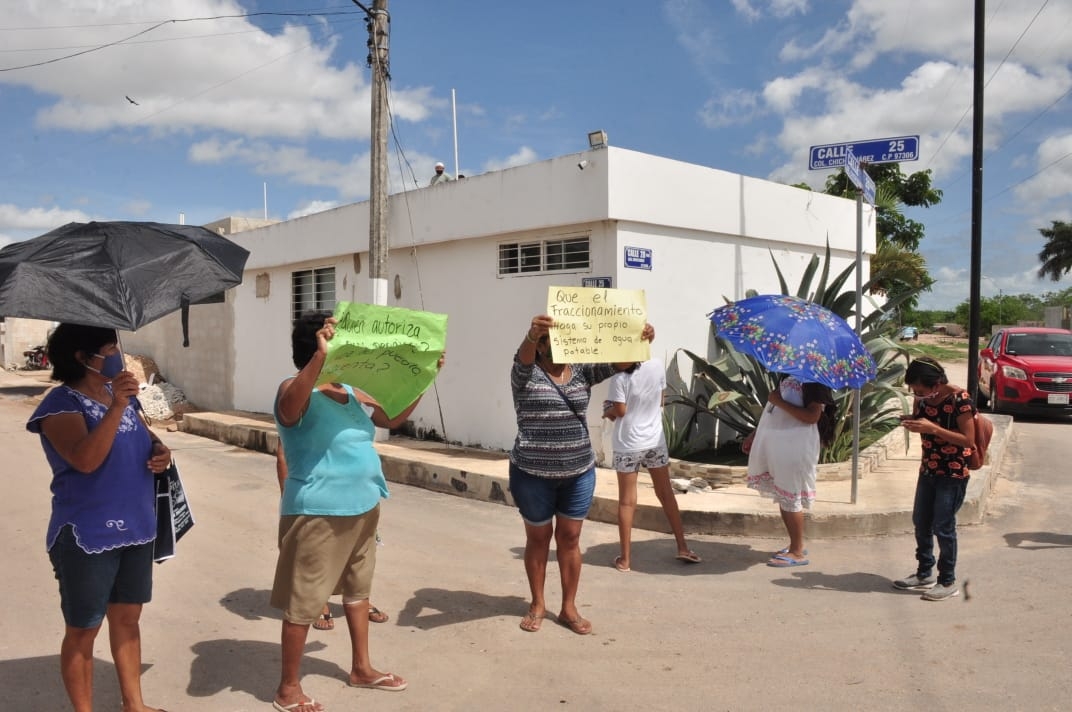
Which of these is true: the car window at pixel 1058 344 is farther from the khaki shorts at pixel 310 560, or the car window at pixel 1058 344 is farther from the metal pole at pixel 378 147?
the khaki shorts at pixel 310 560

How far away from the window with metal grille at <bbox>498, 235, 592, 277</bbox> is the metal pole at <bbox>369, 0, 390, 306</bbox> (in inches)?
65.7

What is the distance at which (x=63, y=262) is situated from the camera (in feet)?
10.00

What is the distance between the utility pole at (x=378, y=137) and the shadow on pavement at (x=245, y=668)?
257 inches

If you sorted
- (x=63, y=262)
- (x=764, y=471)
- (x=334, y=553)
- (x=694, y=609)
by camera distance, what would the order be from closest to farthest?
1. (x=63, y=262)
2. (x=334, y=553)
3. (x=694, y=609)
4. (x=764, y=471)

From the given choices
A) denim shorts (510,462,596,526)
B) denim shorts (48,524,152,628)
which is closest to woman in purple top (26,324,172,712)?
denim shorts (48,524,152,628)

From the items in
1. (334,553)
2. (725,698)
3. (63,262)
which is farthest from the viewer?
(725,698)

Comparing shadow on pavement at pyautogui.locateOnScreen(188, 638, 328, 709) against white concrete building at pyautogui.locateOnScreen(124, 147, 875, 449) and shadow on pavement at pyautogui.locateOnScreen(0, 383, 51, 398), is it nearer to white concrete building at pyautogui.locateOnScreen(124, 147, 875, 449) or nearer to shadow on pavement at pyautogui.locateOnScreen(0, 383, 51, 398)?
white concrete building at pyautogui.locateOnScreen(124, 147, 875, 449)

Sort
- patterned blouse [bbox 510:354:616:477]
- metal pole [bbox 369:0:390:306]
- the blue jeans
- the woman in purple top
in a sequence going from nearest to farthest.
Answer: the woman in purple top < patterned blouse [bbox 510:354:616:477] < the blue jeans < metal pole [bbox 369:0:390:306]

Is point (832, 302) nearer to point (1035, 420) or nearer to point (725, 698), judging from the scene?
point (725, 698)

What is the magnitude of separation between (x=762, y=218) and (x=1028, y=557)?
17.6 ft

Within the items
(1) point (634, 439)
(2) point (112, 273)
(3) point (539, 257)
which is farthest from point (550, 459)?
(3) point (539, 257)

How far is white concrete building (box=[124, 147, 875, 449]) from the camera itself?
8766 millimetres

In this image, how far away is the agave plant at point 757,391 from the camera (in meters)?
8.67

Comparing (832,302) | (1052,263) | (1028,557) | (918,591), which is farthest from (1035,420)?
(1052,263)
